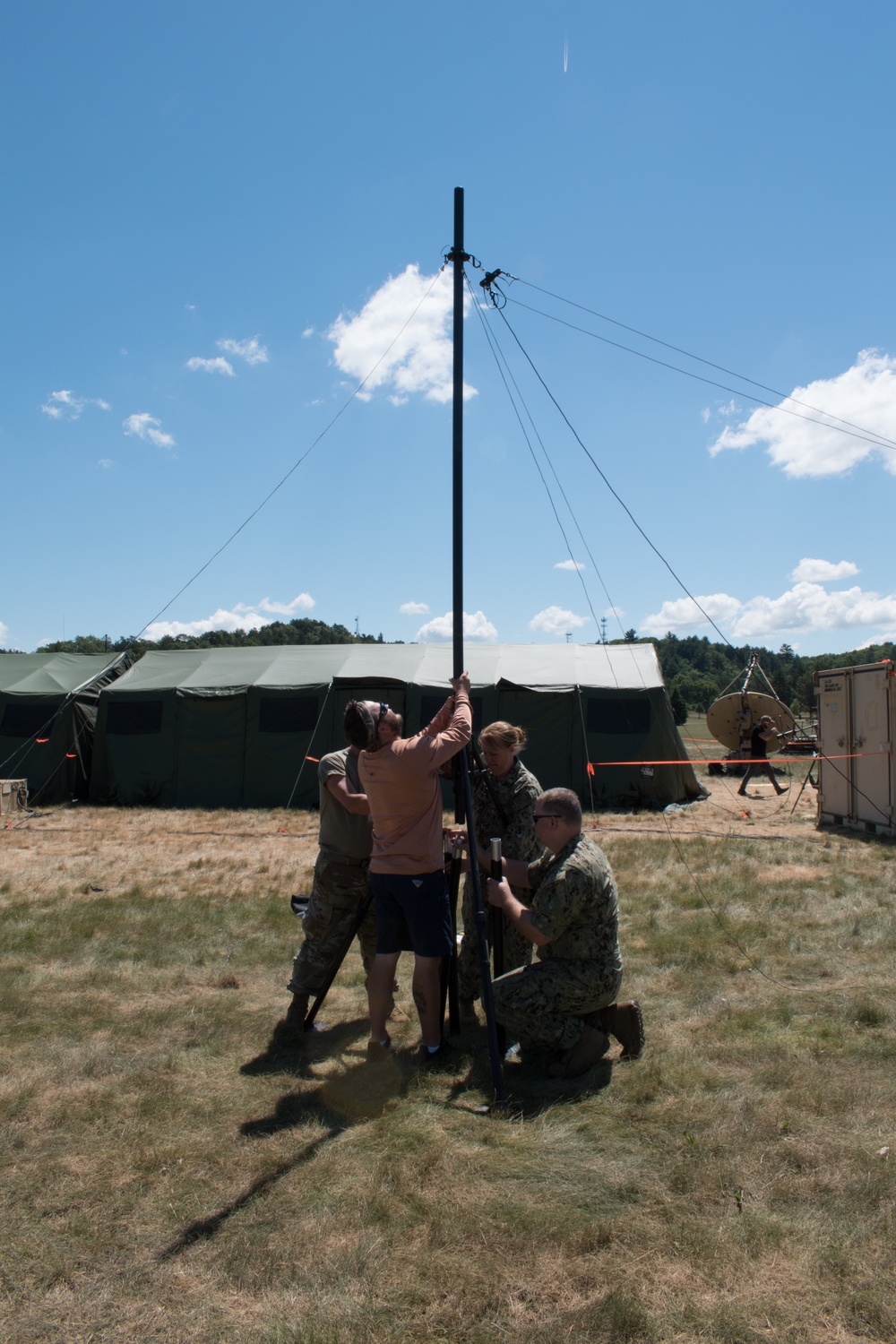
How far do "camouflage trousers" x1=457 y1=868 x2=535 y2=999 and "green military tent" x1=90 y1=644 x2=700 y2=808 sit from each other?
28.3 feet

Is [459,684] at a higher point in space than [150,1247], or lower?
higher

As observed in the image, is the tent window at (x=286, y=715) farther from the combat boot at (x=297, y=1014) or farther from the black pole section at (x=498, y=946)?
Answer: the black pole section at (x=498, y=946)

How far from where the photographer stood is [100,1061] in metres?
3.77

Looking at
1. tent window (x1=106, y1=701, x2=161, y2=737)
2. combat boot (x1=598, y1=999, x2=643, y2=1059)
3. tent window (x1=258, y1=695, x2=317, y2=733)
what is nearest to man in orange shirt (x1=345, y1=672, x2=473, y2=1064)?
combat boot (x1=598, y1=999, x2=643, y2=1059)

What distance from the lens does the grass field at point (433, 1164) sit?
2.17 m

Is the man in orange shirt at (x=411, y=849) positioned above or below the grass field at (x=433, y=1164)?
above

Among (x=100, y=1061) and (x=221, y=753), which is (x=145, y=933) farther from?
(x=221, y=753)

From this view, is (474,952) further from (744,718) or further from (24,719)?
(744,718)

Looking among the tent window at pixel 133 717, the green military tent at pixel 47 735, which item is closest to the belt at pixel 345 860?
the tent window at pixel 133 717

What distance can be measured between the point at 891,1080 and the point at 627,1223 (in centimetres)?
154

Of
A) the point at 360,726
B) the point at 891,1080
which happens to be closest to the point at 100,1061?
the point at 360,726

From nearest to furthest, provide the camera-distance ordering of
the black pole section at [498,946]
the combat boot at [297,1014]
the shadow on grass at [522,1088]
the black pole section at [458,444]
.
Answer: the shadow on grass at [522,1088] → the black pole section at [498,946] → the black pole section at [458,444] → the combat boot at [297,1014]

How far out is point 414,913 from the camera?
3723 millimetres

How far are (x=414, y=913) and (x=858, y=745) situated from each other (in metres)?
8.90
